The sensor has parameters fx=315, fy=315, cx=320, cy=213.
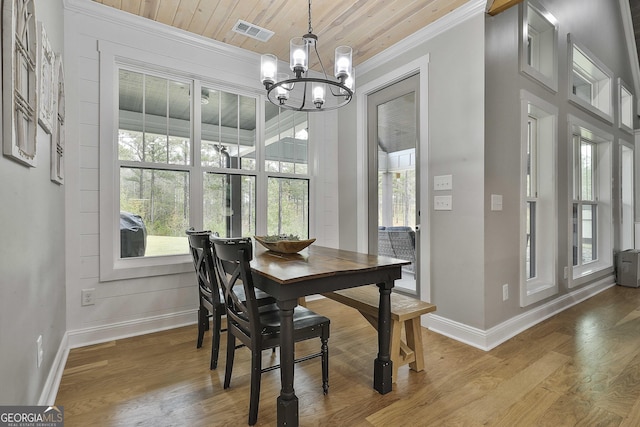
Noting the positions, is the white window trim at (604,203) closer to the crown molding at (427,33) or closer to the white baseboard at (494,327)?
the white baseboard at (494,327)

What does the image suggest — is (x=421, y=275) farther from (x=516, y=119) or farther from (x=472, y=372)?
(x=516, y=119)

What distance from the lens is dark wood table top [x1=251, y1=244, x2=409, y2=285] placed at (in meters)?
1.58

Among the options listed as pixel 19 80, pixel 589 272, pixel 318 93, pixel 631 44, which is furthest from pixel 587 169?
pixel 19 80

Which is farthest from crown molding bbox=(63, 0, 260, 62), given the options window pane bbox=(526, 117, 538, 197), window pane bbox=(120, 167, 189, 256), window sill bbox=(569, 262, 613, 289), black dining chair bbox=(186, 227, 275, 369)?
window sill bbox=(569, 262, 613, 289)

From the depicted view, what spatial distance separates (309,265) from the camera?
1859 millimetres

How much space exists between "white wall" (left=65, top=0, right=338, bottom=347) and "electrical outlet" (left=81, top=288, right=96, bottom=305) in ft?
0.11

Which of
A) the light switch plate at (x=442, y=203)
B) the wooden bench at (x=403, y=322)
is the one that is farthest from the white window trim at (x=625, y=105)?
the wooden bench at (x=403, y=322)

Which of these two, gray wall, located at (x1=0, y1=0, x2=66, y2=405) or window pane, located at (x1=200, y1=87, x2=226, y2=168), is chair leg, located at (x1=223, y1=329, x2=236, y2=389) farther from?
window pane, located at (x1=200, y1=87, x2=226, y2=168)

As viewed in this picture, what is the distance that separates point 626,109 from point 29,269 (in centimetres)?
743

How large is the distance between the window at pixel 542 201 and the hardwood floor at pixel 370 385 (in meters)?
0.68

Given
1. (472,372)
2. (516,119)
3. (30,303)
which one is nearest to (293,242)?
(30,303)

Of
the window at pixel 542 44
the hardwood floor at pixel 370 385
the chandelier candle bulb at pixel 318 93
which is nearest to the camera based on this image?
the hardwood floor at pixel 370 385

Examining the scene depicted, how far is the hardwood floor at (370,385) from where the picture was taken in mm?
1695

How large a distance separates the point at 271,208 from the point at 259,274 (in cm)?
205
